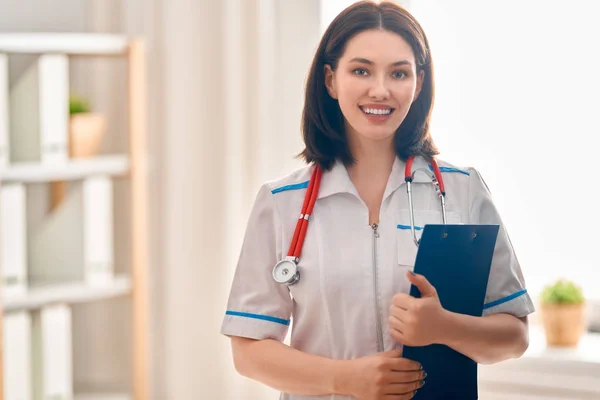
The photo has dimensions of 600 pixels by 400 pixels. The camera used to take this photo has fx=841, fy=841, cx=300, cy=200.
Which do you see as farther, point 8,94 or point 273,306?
point 8,94

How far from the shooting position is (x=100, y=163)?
2553 millimetres

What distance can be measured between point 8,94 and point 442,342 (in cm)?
178

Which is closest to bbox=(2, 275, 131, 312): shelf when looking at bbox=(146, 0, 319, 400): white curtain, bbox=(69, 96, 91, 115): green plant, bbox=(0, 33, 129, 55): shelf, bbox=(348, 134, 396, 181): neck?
bbox=(146, 0, 319, 400): white curtain

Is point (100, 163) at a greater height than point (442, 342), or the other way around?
point (100, 163)

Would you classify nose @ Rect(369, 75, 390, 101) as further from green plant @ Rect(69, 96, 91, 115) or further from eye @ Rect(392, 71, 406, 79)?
green plant @ Rect(69, 96, 91, 115)

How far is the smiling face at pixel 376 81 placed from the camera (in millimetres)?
1323

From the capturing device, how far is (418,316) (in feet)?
4.05

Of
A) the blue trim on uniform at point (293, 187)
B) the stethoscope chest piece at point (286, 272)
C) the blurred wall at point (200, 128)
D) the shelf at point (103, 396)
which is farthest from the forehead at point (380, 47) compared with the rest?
the shelf at point (103, 396)

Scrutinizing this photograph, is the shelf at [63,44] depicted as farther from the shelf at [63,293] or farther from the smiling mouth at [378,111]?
the smiling mouth at [378,111]

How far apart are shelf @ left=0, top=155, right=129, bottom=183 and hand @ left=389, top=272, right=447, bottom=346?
1.49 m

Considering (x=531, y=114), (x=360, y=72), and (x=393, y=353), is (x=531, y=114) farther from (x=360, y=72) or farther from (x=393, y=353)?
(x=393, y=353)

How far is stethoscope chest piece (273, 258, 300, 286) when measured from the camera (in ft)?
4.43

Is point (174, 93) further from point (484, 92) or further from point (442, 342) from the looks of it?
point (442, 342)

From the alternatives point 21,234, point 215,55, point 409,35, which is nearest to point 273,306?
point 409,35
